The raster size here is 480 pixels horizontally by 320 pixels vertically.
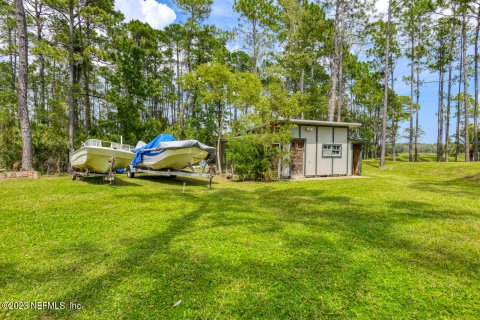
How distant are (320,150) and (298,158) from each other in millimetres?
1449

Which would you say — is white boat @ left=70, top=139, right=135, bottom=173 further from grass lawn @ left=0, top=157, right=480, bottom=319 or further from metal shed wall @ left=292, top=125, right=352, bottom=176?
metal shed wall @ left=292, top=125, right=352, bottom=176

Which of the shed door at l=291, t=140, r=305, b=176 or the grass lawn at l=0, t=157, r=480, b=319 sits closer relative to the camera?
the grass lawn at l=0, t=157, r=480, b=319

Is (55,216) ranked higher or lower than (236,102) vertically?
lower

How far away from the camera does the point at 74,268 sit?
2.48m

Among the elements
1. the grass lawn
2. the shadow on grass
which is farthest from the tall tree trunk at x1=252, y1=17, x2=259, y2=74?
the shadow on grass

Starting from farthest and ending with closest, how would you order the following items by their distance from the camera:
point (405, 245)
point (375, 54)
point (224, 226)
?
point (375, 54), point (224, 226), point (405, 245)

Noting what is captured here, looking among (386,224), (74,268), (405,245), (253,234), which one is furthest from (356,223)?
(74,268)

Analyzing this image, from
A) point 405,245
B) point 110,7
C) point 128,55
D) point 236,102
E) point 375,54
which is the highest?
point 375,54

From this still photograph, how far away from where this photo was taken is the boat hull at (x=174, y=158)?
8.58 metres

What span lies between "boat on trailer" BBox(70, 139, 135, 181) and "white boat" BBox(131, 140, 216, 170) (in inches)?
42.7

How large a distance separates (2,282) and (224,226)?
2.70 m

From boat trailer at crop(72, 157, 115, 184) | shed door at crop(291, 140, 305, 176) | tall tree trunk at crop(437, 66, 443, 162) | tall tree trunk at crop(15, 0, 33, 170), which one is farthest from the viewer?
tall tree trunk at crop(437, 66, 443, 162)

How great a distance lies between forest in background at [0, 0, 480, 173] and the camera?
38.1 feet

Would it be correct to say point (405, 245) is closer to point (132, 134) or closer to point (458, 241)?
point (458, 241)
